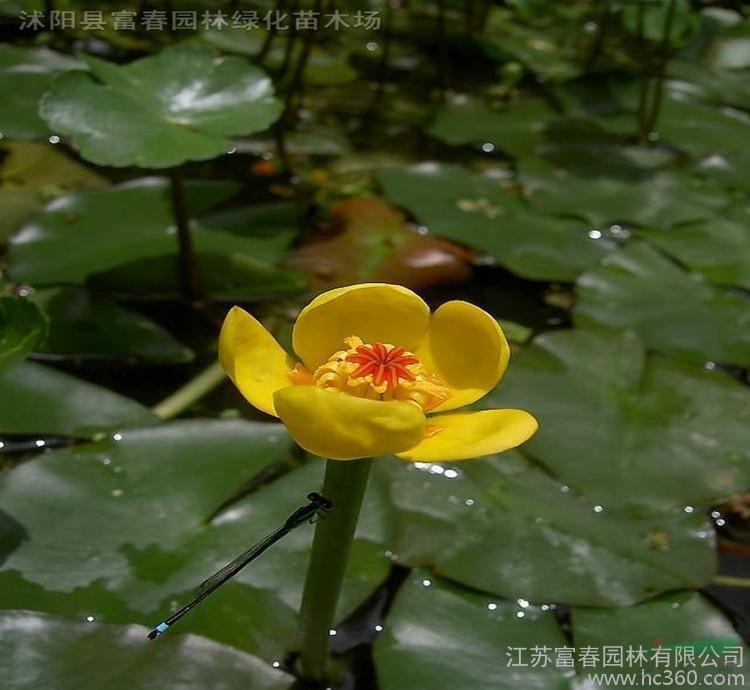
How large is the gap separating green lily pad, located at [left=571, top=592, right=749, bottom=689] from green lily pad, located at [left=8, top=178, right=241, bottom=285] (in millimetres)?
899

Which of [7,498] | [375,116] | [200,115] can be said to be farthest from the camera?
[375,116]

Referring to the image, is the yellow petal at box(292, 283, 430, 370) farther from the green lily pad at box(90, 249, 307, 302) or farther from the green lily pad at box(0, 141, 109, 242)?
the green lily pad at box(0, 141, 109, 242)

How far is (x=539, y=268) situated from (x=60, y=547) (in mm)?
976

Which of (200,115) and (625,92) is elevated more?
(200,115)

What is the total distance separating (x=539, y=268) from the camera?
1.66 m

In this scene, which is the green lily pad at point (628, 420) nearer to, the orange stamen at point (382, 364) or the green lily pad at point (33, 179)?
the orange stamen at point (382, 364)

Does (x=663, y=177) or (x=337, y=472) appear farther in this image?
(x=663, y=177)

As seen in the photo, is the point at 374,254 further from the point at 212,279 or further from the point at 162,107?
the point at 162,107

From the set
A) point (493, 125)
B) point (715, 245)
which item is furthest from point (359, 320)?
point (493, 125)

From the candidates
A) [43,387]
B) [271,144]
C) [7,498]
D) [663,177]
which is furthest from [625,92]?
[7,498]

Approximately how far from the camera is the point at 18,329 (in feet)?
3.31

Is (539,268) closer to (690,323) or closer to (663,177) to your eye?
(690,323)

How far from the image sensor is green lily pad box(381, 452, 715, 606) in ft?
3.46

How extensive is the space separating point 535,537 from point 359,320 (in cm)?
46
